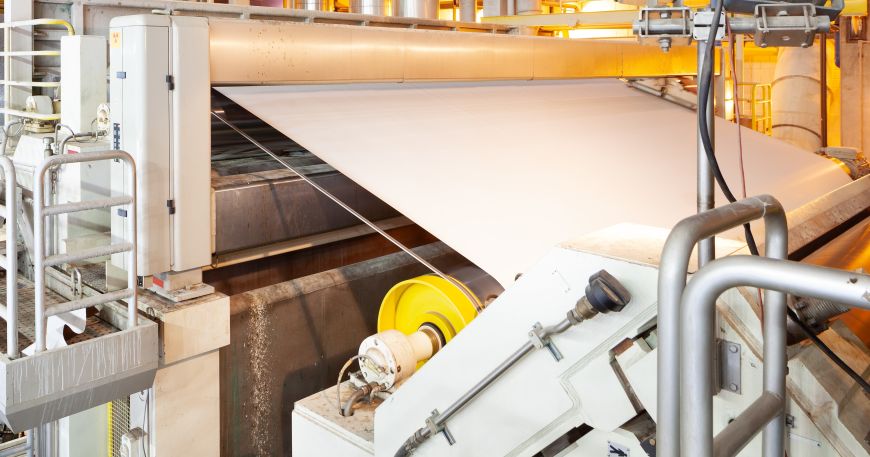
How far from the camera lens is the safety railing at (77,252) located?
2.11 metres

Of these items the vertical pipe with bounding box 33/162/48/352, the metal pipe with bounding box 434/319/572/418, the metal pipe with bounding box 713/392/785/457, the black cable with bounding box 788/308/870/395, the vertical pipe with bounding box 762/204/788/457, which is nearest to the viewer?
the metal pipe with bounding box 713/392/785/457

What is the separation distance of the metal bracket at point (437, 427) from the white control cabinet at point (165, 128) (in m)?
1.11

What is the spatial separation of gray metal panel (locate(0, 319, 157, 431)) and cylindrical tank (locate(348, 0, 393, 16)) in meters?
4.43

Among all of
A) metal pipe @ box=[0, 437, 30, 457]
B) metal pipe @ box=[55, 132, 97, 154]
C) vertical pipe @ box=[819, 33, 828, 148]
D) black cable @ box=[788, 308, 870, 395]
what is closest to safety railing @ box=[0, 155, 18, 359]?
metal pipe @ box=[55, 132, 97, 154]

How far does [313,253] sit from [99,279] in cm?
86

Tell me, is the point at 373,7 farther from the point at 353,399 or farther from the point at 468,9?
the point at 353,399

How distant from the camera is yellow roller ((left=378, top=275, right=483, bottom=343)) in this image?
261cm

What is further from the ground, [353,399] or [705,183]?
[705,183]

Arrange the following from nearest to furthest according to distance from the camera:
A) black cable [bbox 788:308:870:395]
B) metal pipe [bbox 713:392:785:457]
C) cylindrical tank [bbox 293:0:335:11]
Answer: metal pipe [bbox 713:392:785:457]
black cable [bbox 788:308:870:395]
cylindrical tank [bbox 293:0:335:11]

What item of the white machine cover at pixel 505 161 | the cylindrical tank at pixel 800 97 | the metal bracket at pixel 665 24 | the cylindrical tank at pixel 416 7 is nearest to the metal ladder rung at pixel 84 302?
the white machine cover at pixel 505 161

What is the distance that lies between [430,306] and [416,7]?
13.2 feet

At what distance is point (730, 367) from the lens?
1400 mm

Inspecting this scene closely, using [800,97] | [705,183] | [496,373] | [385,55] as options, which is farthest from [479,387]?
[800,97]

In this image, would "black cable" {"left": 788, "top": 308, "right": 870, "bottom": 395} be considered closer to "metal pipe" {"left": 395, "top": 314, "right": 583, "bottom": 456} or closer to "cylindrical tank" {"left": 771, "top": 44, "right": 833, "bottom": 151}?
"metal pipe" {"left": 395, "top": 314, "right": 583, "bottom": 456}
